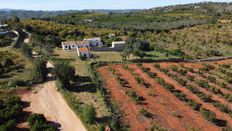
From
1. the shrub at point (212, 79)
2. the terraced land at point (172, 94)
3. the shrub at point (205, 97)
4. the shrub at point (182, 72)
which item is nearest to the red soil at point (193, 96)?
the terraced land at point (172, 94)

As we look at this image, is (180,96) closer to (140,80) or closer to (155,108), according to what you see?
(155,108)

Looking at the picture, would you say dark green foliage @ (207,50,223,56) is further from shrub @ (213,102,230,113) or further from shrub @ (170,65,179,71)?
shrub @ (213,102,230,113)

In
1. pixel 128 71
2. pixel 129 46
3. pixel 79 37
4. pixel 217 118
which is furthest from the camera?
pixel 79 37

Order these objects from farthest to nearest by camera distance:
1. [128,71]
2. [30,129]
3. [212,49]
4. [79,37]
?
1. [79,37]
2. [212,49]
3. [128,71]
4. [30,129]

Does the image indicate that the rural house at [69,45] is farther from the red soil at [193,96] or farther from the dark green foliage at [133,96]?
the dark green foliage at [133,96]

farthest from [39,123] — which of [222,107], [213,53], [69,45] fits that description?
[213,53]

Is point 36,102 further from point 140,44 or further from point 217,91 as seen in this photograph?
point 140,44

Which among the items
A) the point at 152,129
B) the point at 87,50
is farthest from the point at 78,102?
the point at 87,50
